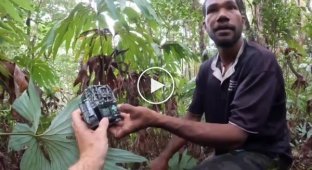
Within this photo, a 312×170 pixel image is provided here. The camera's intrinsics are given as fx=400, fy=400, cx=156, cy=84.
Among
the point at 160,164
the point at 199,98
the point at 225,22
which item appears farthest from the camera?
the point at 199,98

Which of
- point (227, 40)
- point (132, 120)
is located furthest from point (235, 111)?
point (132, 120)

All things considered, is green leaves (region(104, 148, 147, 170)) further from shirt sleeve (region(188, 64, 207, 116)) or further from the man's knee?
shirt sleeve (region(188, 64, 207, 116))

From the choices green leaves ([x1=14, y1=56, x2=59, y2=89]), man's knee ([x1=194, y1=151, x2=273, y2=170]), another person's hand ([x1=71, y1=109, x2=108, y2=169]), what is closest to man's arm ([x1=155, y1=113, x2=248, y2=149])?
man's knee ([x1=194, y1=151, x2=273, y2=170])

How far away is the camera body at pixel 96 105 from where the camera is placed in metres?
1.19

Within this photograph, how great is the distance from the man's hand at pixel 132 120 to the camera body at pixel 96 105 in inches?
5.5

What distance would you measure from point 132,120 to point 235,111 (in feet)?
1.67

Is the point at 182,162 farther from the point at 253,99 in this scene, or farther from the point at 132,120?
the point at 132,120

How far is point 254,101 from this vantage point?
67.3 inches

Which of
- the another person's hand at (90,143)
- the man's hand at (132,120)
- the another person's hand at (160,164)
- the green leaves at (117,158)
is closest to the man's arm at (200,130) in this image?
the man's hand at (132,120)

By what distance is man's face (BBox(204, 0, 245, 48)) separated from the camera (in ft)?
6.26

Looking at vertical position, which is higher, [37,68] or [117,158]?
[37,68]

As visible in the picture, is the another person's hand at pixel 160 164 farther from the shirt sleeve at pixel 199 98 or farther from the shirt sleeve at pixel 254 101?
the shirt sleeve at pixel 254 101

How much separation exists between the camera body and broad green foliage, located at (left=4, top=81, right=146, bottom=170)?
94 millimetres

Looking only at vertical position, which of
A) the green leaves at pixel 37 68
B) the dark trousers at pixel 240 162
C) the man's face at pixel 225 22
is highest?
the man's face at pixel 225 22
